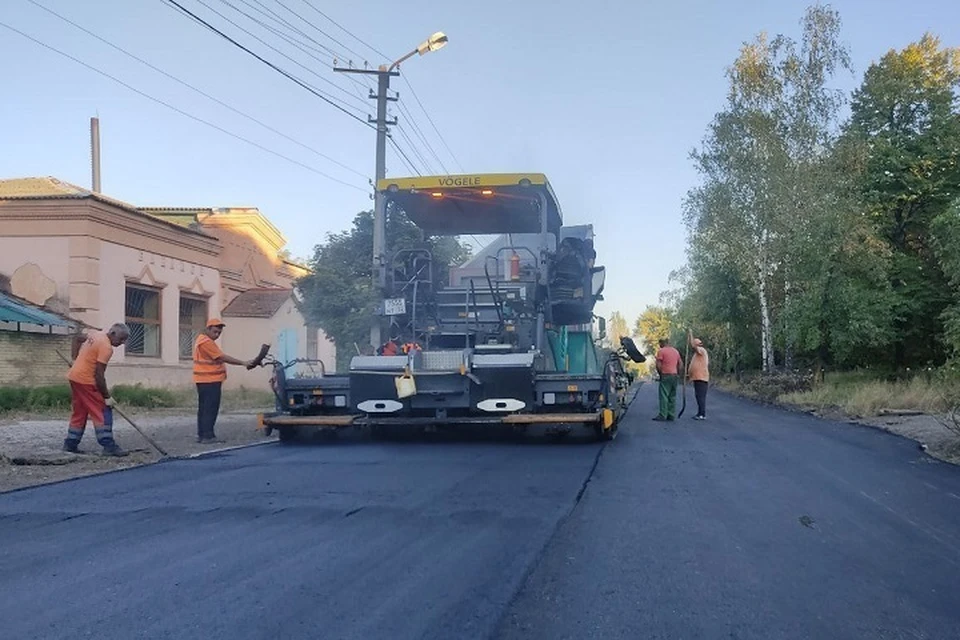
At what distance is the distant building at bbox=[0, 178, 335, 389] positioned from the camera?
66.0 ft

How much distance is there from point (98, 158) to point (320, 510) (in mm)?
33917

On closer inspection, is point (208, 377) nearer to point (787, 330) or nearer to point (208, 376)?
point (208, 376)

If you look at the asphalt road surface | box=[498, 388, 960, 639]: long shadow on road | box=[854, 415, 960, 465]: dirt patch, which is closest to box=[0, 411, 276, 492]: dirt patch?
the asphalt road surface

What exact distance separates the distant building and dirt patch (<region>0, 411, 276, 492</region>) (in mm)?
4542

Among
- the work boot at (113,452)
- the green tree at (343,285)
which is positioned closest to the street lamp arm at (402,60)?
the green tree at (343,285)

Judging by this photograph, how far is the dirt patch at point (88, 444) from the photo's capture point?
897 cm

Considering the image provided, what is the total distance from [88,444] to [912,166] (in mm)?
26482

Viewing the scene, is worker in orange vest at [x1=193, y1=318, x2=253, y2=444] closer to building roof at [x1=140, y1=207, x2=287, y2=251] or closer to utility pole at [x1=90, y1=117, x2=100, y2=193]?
building roof at [x1=140, y1=207, x2=287, y2=251]

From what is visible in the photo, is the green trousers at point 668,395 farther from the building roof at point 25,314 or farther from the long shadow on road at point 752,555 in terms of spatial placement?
the building roof at point 25,314

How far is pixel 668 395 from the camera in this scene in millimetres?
16109

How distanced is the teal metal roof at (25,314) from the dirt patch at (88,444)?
3.33m

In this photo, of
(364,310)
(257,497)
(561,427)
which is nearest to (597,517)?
(257,497)

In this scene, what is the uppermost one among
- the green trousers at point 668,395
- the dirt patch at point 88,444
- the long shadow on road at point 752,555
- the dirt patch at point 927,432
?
the green trousers at point 668,395

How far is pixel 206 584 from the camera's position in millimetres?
4629
